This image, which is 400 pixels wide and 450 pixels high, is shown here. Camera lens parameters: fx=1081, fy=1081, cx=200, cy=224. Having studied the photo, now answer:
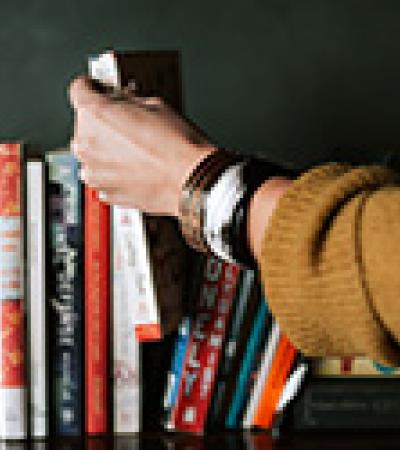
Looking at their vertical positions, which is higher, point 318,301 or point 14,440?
point 318,301

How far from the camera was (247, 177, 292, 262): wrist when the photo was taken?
0.80 meters

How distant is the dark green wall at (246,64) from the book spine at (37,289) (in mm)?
186

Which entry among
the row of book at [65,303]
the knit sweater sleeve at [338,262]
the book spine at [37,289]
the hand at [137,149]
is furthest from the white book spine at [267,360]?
the knit sweater sleeve at [338,262]

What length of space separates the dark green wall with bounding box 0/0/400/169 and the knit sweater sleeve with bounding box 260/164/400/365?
776 millimetres

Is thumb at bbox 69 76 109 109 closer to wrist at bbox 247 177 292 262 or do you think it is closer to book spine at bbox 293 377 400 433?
wrist at bbox 247 177 292 262

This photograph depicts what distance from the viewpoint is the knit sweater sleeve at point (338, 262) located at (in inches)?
26.3

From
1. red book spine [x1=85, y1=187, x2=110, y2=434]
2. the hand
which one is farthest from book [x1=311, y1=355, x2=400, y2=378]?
the hand

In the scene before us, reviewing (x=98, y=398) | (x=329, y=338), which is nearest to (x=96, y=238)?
(x=98, y=398)

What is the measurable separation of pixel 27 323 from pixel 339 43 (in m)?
0.58

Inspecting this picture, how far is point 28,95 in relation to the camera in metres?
1.51

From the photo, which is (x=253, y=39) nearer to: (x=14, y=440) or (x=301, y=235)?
A: (x=14, y=440)

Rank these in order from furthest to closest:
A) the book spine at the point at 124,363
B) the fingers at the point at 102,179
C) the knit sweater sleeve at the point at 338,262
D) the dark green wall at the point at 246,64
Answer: the dark green wall at the point at 246,64 → the book spine at the point at 124,363 → the fingers at the point at 102,179 → the knit sweater sleeve at the point at 338,262

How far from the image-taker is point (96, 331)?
4.35 ft

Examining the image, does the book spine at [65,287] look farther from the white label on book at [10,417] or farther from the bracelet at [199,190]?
the bracelet at [199,190]
